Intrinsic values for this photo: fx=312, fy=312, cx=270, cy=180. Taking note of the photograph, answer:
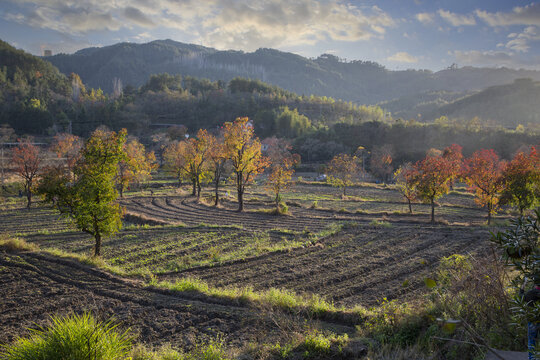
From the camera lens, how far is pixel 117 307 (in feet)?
33.4

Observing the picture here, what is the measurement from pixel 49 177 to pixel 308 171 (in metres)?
67.3

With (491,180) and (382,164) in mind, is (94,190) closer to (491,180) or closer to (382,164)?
(491,180)

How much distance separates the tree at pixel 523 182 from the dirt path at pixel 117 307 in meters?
23.3

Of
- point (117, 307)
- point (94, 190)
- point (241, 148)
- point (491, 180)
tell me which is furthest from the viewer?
point (241, 148)

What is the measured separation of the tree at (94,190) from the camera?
589 inches

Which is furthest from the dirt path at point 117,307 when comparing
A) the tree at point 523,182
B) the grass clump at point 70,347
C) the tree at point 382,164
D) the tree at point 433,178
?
the tree at point 382,164

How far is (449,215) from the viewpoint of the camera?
31578 mm

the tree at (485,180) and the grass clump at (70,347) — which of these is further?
the tree at (485,180)

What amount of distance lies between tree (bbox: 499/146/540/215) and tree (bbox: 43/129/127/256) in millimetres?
26701

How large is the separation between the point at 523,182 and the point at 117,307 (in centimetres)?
2697

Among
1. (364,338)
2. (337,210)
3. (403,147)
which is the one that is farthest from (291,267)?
(403,147)

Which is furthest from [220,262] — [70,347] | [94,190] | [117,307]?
[70,347]

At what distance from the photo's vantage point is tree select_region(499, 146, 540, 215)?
2256 centimetres

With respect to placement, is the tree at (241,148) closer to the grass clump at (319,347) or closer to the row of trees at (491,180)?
the row of trees at (491,180)
